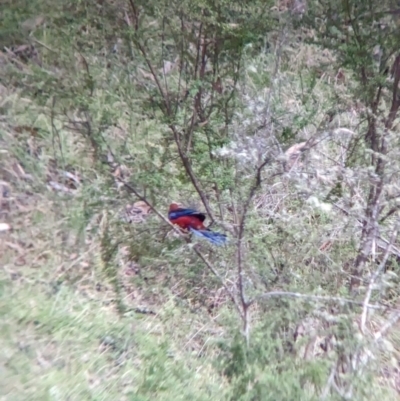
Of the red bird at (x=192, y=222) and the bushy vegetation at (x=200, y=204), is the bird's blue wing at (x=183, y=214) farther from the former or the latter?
the bushy vegetation at (x=200, y=204)

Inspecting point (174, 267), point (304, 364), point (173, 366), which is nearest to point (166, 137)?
point (174, 267)

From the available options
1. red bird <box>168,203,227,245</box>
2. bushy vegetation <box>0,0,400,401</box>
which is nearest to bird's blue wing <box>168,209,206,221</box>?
red bird <box>168,203,227,245</box>

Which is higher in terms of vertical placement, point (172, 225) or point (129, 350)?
point (172, 225)

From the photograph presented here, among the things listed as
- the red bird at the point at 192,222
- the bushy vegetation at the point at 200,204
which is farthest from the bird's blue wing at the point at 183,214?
the bushy vegetation at the point at 200,204

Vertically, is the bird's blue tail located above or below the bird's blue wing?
below

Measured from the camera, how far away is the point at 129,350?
2645mm

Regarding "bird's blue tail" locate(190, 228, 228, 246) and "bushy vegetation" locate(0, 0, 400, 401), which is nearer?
"bushy vegetation" locate(0, 0, 400, 401)

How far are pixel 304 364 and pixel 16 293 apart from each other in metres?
1.28

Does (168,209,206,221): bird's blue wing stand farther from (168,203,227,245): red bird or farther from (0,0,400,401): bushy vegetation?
(0,0,400,401): bushy vegetation

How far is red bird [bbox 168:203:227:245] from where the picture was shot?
9.97ft

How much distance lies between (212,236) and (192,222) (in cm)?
14

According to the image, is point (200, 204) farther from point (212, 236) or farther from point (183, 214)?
point (212, 236)

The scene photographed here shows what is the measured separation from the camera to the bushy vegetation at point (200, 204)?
247cm

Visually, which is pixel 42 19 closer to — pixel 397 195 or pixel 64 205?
pixel 64 205
